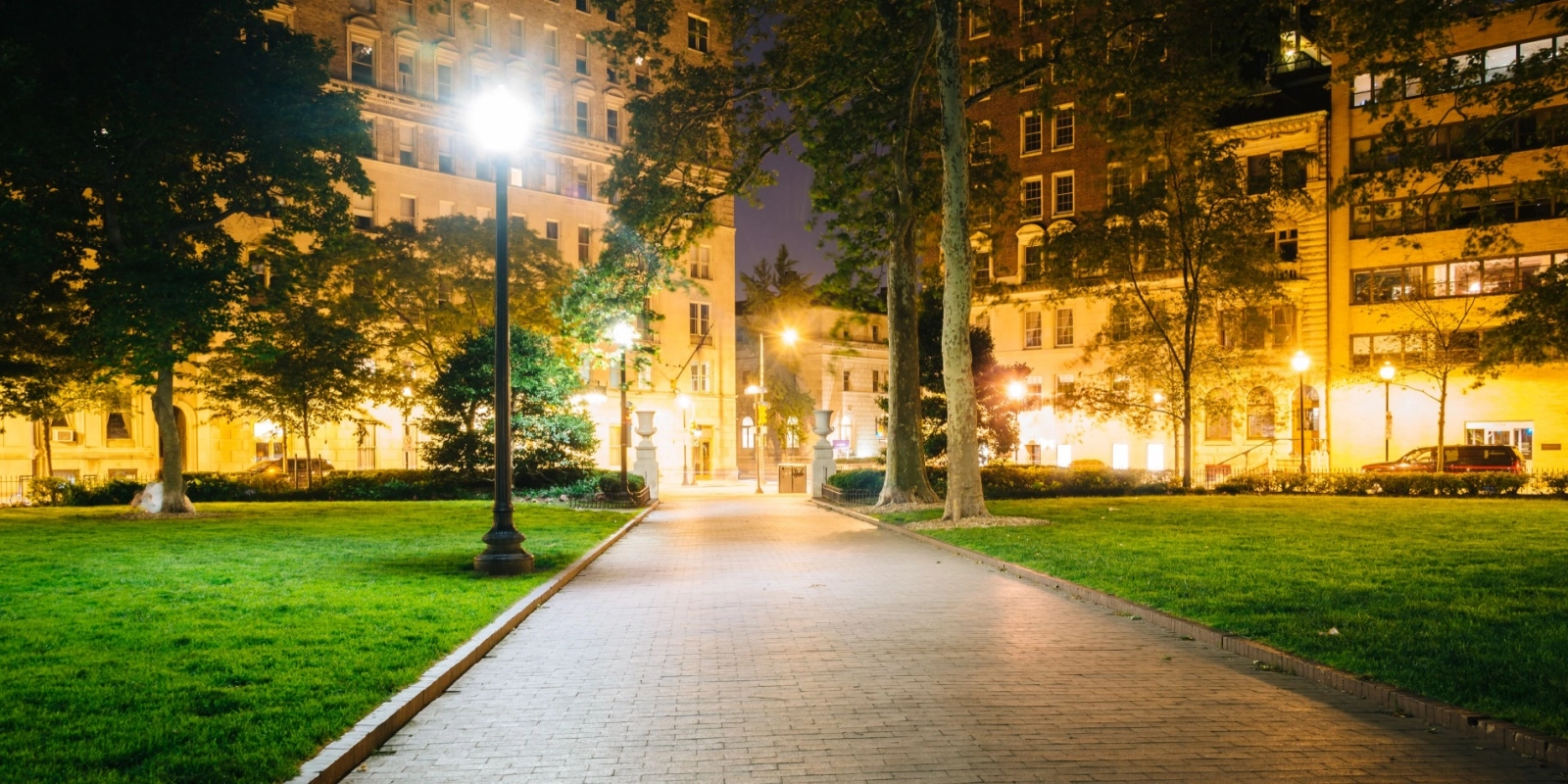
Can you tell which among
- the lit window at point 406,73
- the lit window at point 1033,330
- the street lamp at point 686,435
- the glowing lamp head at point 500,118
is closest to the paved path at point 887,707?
the glowing lamp head at point 500,118

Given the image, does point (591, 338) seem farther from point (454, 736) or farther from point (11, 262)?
point (454, 736)

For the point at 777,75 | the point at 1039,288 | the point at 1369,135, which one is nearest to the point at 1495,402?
the point at 1369,135

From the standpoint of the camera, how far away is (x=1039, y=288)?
191 ft

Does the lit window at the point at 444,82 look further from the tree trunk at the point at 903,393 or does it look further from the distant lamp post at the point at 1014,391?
the tree trunk at the point at 903,393

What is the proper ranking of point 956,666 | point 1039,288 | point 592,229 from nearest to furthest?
point 956,666 < point 1039,288 < point 592,229

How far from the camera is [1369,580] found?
11930mm

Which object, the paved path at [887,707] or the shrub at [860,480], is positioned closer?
the paved path at [887,707]

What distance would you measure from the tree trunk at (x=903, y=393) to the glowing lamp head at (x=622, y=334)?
7082mm

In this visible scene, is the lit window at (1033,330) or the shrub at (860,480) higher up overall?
the lit window at (1033,330)

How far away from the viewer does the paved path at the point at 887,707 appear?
5.69 m

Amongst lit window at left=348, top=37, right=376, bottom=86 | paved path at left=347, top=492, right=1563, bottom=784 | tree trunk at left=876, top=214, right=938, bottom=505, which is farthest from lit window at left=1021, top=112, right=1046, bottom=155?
paved path at left=347, top=492, right=1563, bottom=784

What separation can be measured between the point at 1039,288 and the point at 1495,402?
2218cm

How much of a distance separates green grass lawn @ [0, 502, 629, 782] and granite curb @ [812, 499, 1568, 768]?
6.62m

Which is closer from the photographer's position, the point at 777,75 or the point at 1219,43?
the point at 1219,43
